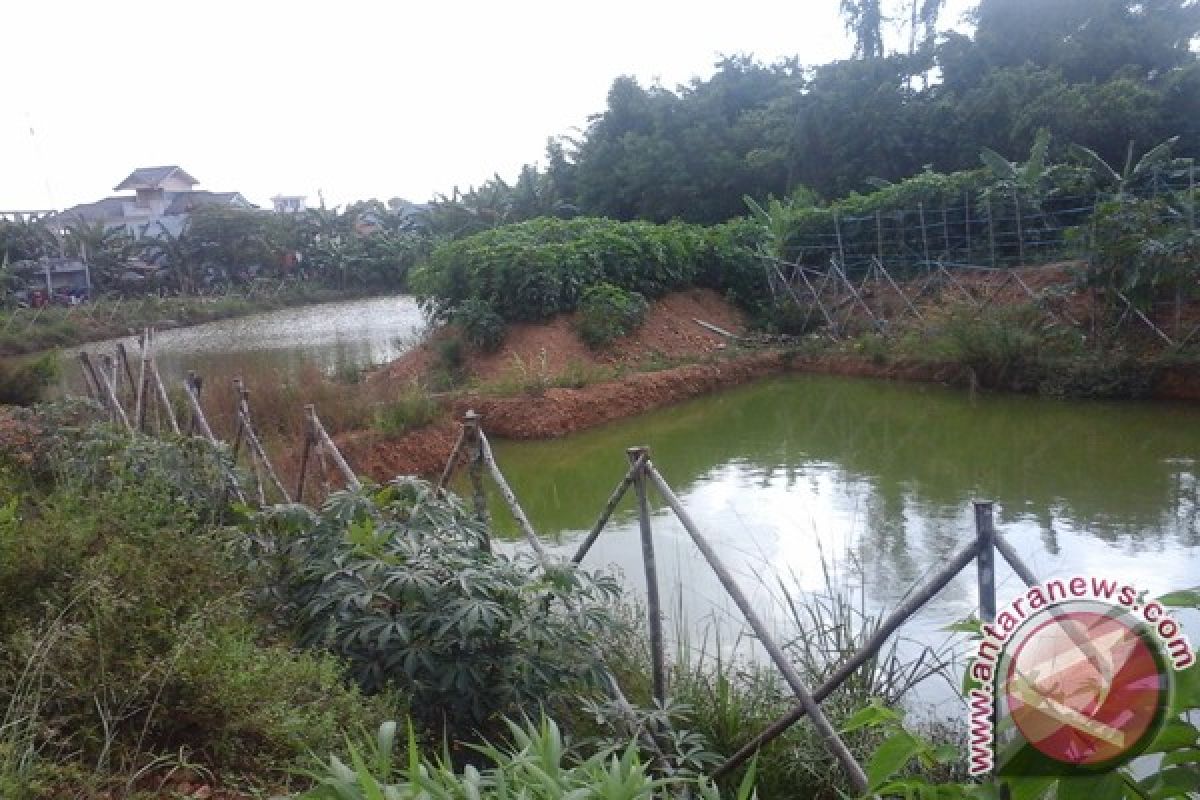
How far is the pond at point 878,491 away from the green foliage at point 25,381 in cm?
544

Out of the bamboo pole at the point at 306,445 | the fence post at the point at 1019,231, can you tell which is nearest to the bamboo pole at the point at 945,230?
the fence post at the point at 1019,231

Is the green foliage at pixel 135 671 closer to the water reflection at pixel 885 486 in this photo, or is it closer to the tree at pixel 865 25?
the water reflection at pixel 885 486

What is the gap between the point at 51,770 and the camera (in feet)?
6.43

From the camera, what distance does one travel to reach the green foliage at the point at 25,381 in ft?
34.9

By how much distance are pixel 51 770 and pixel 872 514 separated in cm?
584

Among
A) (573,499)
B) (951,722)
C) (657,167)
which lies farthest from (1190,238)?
(657,167)

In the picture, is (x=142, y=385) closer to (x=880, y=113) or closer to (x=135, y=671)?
(x=135, y=671)

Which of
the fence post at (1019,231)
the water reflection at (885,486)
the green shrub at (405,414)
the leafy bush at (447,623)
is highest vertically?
the fence post at (1019,231)

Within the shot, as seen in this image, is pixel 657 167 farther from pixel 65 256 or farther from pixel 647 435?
pixel 65 256

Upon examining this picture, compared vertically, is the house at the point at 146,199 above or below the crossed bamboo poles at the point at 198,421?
above

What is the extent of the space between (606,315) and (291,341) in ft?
29.5

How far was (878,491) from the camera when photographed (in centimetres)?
755

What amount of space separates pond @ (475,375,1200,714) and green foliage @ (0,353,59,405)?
544 cm

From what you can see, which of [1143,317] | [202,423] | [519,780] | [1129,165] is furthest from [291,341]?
[519,780]
